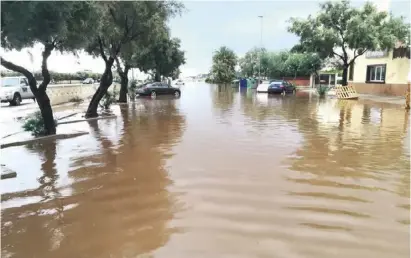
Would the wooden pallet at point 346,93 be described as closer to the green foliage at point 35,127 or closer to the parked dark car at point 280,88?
the parked dark car at point 280,88

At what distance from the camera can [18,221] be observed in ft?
15.3

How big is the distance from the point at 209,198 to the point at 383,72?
29.0 metres

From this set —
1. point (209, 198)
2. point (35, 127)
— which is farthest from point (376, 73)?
point (209, 198)

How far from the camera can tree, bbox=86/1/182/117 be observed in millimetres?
15906

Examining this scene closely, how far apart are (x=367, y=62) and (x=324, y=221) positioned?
30.8 metres

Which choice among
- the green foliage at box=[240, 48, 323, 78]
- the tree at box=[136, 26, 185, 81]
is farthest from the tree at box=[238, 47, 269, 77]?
the tree at box=[136, 26, 185, 81]

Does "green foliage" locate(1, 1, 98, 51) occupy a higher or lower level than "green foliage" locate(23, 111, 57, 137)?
higher

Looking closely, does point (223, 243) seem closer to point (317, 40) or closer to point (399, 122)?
point (399, 122)

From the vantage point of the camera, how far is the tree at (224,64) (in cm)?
7931

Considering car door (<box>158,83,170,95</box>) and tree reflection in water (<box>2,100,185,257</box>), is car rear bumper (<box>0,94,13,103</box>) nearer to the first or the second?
car door (<box>158,83,170,95</box>)

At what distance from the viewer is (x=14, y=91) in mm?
22156

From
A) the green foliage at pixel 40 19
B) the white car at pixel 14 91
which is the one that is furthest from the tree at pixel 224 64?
the green foliage at pixel 40 19

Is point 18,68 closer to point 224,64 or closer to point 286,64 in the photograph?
point 286,64

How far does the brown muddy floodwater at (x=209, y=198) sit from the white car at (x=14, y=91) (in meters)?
14.0
